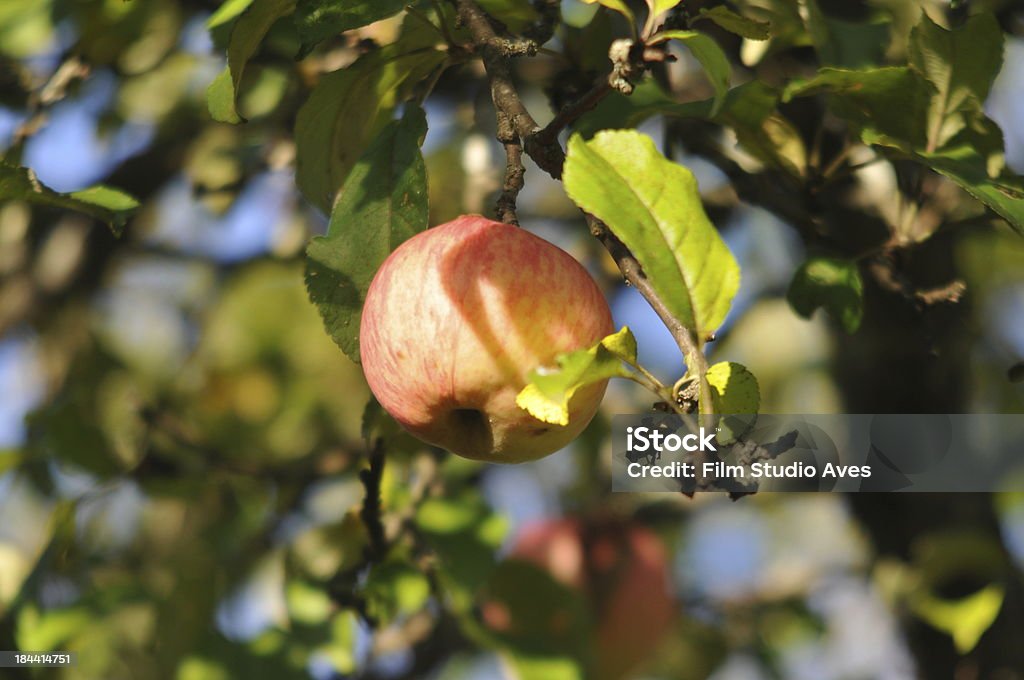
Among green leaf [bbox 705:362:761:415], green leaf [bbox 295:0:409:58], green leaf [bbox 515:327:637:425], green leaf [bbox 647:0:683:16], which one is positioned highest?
green leaf [bbox 647:0:683:16]

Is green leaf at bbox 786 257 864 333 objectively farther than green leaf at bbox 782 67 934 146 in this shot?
Yes

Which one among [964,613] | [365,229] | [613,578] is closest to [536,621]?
[613,578]

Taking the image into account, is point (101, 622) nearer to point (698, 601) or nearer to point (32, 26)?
point (32, 26)

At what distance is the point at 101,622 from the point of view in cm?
151

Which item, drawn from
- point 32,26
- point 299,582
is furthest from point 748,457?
point 32,26

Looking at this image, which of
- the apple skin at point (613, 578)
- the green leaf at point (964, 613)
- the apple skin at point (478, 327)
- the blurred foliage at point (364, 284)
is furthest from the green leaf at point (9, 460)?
the green leaf at point (964, 613)

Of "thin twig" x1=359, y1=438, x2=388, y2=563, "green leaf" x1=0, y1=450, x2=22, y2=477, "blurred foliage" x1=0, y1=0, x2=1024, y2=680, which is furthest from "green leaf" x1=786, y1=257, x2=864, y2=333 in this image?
"green leaf" x1=0, y1=450, x2=22, y2=477

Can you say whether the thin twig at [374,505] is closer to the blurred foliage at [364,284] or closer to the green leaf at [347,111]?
the blurred foliage at [364,284]

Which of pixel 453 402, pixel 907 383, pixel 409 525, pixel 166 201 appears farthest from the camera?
pixel 166 201

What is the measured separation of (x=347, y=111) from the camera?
102 cm

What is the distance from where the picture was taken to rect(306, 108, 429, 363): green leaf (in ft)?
2.85

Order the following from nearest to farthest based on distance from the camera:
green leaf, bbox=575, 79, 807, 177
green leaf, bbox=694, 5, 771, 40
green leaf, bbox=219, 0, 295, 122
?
green leaf, bbox=694, 5, 771, 40, green leaf, bbox=219, 0, 295, 122, green leaf, bbox=575, 79, 807, 177

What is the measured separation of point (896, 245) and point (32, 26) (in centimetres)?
128

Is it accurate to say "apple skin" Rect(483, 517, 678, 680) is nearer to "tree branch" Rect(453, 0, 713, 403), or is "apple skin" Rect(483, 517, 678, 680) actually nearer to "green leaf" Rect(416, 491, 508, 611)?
"green leaf" Rect(416, 491, 508, 611)
